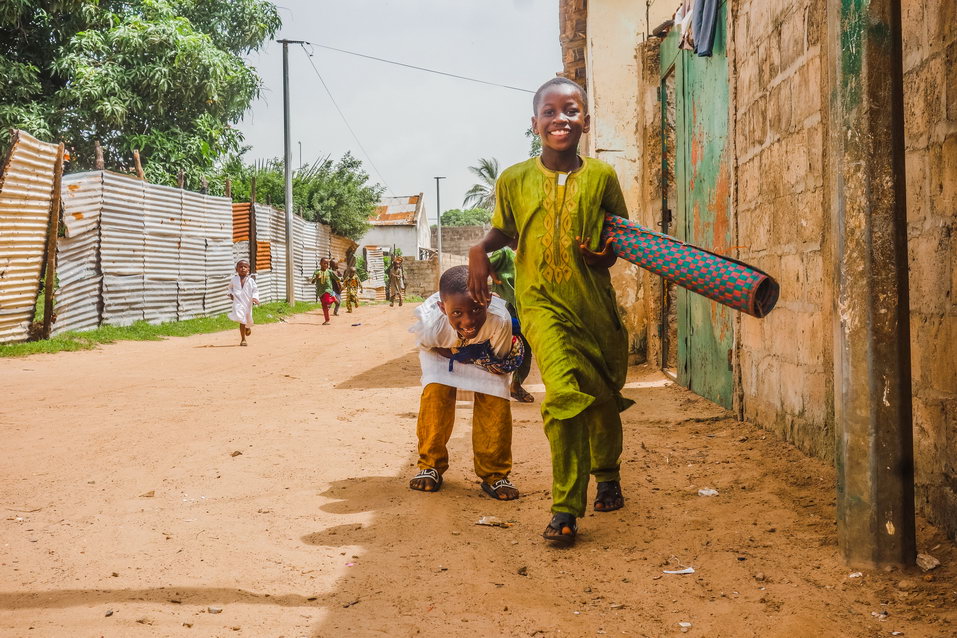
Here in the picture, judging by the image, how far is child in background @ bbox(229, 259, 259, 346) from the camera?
43.1 feet

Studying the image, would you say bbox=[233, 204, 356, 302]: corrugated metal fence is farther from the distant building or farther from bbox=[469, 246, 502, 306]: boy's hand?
the distant building

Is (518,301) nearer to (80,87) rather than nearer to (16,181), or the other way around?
(16,181)

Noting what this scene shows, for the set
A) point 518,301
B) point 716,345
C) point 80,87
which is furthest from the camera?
point 80,87

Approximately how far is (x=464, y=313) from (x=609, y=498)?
1043 millimetres

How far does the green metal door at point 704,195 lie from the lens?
5711mm

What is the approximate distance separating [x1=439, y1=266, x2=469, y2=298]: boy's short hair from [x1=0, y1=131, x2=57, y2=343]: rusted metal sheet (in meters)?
8.58

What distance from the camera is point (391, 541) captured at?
314 cm

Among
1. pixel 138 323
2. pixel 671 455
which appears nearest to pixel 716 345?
pixel 671 455

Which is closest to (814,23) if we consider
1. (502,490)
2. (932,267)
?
(932,267)

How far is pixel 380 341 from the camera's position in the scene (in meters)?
13.3

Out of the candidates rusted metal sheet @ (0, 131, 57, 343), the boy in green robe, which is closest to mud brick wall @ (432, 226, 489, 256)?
rusted metal sheet @ (0, 131, 57, 343)

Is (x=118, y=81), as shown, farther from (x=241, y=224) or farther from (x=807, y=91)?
(x=807, y=91)

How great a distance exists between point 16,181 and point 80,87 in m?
13.1

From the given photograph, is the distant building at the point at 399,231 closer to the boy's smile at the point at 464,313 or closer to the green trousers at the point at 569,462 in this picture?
the boy's smile at the point at 464,313
